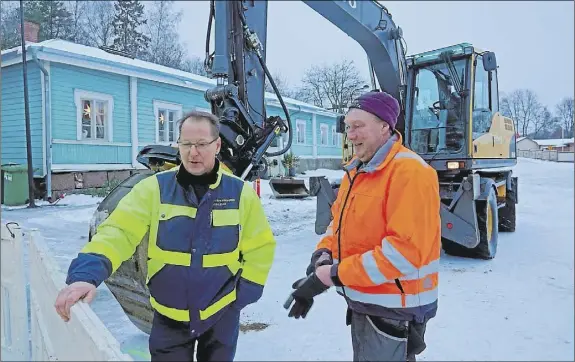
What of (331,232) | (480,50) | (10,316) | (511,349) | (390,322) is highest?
(480,50)

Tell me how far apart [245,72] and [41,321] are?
136 inches

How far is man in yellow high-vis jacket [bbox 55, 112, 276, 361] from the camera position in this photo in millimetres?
1971

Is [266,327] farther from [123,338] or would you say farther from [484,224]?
[484,224]

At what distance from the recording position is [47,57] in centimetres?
1185

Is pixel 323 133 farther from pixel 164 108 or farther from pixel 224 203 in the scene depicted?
pixel 224 203

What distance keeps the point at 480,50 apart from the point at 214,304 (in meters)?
6.09

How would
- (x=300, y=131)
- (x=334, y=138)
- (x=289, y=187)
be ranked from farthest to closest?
(x=334, y=138) < (x=300, y=131) < (x=289, y=187)

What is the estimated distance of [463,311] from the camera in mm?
4273

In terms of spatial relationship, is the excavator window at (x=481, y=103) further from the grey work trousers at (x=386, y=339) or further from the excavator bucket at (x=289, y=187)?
the excavator bucket at (x=289, y=187)

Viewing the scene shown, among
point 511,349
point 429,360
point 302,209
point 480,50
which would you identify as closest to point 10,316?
point 429,360

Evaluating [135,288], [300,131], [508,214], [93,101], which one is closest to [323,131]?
[300,131]

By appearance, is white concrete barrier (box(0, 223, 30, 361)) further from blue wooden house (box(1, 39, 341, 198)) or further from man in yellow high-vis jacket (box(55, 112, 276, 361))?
blue wooden house (box(1, 39, 341, 198))

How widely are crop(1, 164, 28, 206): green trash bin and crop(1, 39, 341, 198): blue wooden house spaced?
19.8 inches

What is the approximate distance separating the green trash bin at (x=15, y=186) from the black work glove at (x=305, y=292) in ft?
37.7
